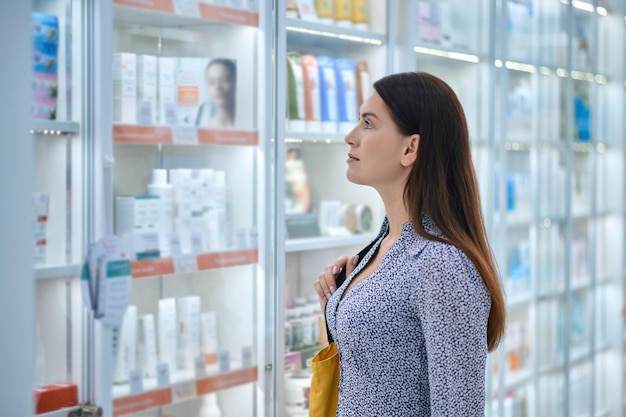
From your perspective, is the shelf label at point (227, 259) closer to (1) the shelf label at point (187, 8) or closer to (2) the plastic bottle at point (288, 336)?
(2) the plastic bottle at point (288, 336)

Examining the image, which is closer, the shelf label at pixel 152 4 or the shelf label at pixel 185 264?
the shelf label at pixel 152 4

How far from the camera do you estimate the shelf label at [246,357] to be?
292cm

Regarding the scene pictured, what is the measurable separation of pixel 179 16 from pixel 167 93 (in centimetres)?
25

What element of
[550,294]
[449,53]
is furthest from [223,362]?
[550,294]

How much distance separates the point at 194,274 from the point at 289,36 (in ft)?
3.15

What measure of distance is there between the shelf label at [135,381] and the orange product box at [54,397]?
0.23m

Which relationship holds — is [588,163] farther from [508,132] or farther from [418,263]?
[418,263]

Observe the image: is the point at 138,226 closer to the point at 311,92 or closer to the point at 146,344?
the point at 146,344

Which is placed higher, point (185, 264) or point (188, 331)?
point (185, 264)

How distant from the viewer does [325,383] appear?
6.42 feet

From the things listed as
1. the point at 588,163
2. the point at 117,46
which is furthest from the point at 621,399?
the point at 117,46

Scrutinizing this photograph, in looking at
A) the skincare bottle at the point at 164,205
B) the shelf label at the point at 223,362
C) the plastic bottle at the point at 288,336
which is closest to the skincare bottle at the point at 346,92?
the plastic bottle at the point at 288,336

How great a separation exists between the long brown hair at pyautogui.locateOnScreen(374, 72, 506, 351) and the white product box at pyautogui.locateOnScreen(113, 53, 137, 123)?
927mm

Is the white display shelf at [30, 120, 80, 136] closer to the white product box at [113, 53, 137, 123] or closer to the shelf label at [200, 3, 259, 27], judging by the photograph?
the white product box at [113, 53, 137, 123]
